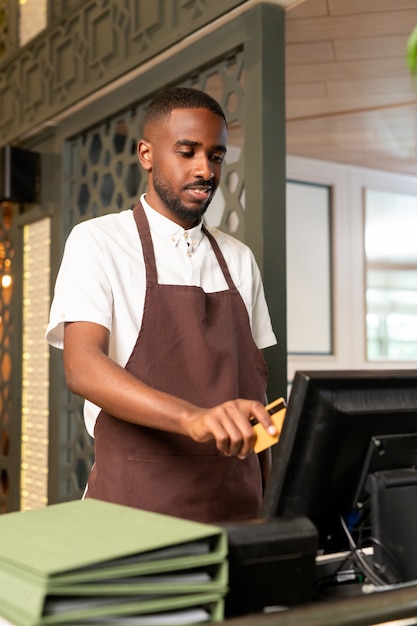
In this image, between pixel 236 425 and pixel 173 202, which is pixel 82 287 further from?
pixel 236 425

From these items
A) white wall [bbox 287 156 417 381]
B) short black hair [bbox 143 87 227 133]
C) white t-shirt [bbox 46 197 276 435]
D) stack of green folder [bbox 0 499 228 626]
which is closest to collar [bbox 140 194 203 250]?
white t-shirt [bbox 46 197 276 435]

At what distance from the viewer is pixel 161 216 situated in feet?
6.72

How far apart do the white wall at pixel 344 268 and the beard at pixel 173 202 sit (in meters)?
3.57

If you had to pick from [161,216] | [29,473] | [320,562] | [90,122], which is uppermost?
[90,122]

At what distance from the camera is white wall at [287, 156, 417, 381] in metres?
5.60

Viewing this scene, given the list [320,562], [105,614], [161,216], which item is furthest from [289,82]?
[105,614]

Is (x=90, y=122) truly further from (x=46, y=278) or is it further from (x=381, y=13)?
(x=381, y=13)

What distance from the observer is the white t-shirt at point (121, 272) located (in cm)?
184

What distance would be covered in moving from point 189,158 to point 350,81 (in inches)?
82.1

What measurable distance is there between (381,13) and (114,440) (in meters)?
1.97

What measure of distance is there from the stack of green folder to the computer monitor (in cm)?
18

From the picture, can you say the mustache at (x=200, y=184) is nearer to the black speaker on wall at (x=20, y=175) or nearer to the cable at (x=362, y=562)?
the cable at (x=362, y=562)

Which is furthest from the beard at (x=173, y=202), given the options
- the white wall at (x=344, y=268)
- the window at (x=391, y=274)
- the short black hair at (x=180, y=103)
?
the window at (x=391, y=274)

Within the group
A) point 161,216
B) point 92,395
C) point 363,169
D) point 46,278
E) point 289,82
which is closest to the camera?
point 92,395
